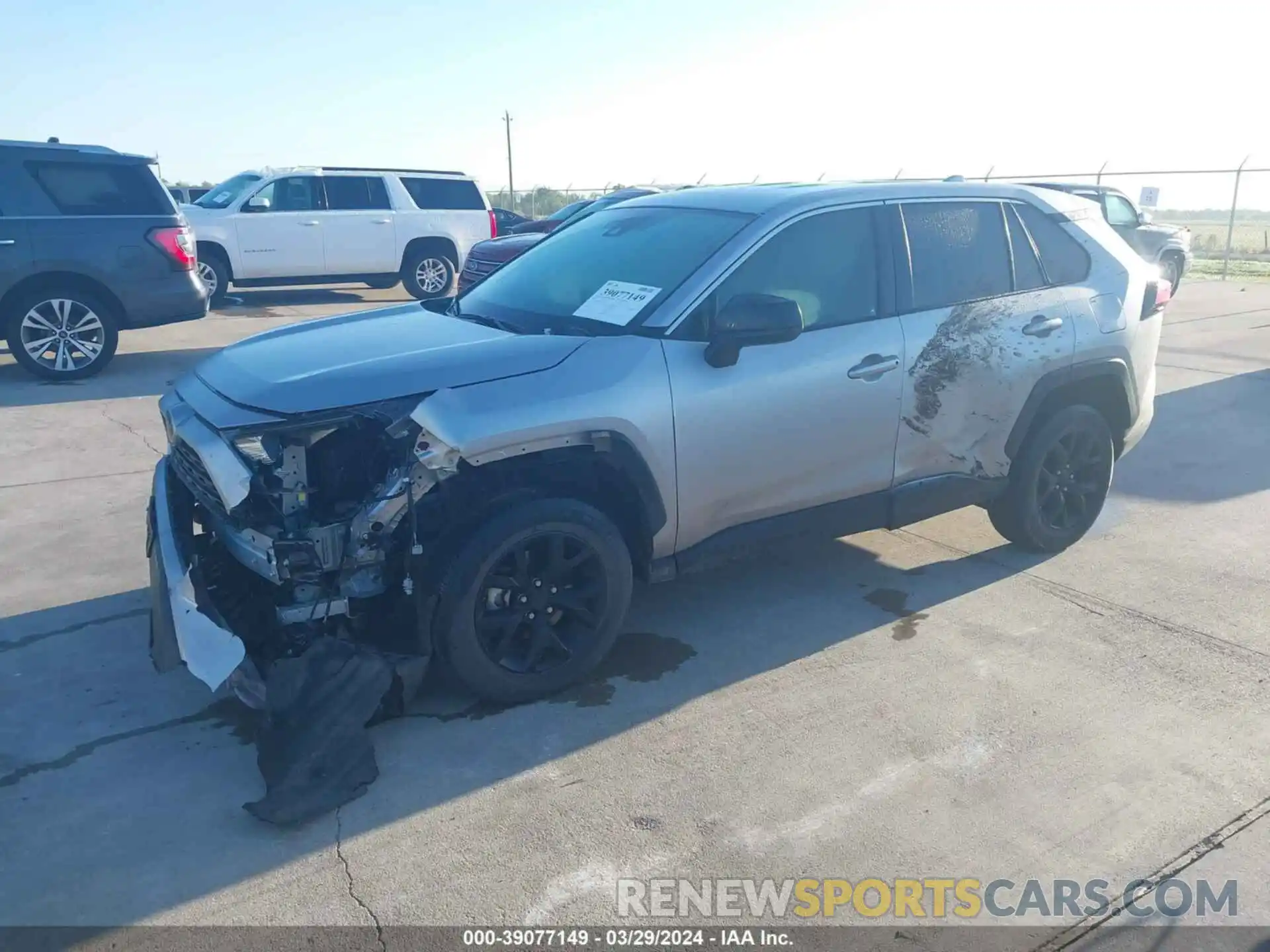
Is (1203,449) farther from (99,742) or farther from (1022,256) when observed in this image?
(99,742)

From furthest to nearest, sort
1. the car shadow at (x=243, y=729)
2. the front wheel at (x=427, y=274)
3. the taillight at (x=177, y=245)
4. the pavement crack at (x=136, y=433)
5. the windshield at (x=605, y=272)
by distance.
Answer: the front wheel at (x=427, y=274) < the taillight at (x=177, y=245) < the pavement crack at (x=136, y=433) < the windshield at (x=605, y=272) < the car shadow at (x=243, y=729)

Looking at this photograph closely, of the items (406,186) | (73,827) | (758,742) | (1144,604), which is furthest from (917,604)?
(406,186)

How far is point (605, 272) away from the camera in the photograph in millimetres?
4648

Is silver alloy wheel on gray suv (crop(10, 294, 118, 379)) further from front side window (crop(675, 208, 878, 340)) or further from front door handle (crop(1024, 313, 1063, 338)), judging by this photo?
front door handle (crop(1024, 313, 1063, 338))

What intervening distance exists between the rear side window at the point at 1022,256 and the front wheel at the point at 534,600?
2545 millimetres

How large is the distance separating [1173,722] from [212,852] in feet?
11.0

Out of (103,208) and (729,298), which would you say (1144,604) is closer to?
(729,298)

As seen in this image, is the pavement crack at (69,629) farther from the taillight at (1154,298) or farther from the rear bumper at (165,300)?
the rear bumper at (165,300)

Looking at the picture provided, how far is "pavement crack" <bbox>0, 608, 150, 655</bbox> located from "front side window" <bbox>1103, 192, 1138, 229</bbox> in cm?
1663

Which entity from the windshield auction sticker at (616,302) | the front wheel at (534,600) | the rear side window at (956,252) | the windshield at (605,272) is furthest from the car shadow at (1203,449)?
the front wheel at (534,600)

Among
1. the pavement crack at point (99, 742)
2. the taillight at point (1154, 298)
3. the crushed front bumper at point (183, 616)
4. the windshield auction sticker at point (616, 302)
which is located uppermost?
the windshield auction sticker at point (616, 302)

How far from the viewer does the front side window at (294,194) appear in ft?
50.0

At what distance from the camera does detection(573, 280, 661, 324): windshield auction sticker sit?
426 cm

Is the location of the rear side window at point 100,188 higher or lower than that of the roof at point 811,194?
higher
